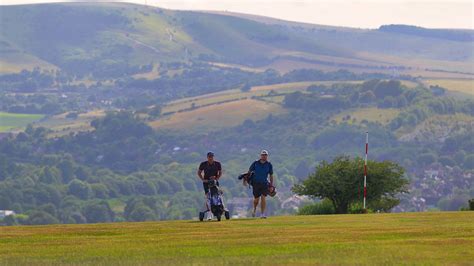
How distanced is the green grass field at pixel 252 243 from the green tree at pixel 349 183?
18137 millimetres

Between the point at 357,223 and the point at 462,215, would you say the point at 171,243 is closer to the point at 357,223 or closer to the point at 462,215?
the point at 357,223

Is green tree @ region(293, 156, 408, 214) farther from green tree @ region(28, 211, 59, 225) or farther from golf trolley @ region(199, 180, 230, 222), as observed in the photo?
green tree @ region(28, 211, 59, 225)

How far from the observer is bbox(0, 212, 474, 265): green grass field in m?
24.3

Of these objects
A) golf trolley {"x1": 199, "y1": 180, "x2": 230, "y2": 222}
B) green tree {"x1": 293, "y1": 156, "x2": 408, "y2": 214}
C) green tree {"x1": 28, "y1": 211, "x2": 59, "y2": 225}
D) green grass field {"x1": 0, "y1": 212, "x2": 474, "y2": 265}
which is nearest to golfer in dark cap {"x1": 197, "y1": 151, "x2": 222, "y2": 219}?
golf trolley {"x1": 199, "y1": 180, "x2": 230, "y2": 222}

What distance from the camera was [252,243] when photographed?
1084 inches

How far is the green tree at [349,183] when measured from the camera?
5375 centimetres

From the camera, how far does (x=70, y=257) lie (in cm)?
2547

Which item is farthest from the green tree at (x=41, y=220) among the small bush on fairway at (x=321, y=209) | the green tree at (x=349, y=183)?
the green tree at (x=349, y=183)

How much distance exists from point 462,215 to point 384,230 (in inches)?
315

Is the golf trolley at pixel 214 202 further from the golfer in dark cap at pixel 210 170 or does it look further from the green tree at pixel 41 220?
the green tree at pixel 41 220

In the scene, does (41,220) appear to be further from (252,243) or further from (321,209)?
(252,243)

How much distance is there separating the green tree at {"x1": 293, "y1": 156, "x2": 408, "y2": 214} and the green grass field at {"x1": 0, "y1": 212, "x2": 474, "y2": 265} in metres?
18.1

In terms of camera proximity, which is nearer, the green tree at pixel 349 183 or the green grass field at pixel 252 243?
the green grass field at pixel 252 243

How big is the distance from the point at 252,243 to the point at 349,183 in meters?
26.4
